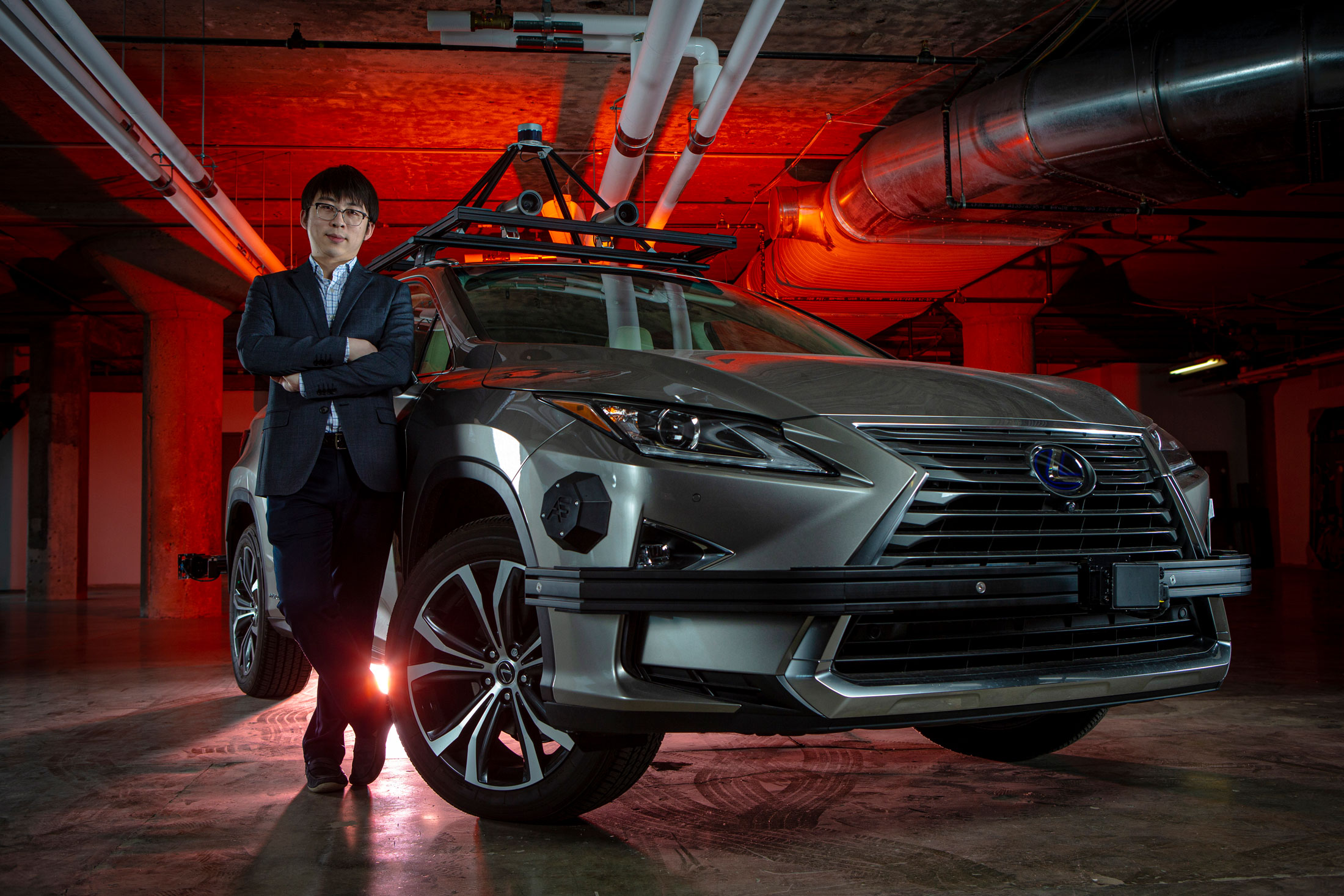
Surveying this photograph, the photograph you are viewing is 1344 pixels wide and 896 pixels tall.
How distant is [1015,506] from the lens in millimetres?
2402

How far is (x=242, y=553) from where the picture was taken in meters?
4.96

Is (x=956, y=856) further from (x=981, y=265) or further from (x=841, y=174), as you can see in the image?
(x=981, y=265)

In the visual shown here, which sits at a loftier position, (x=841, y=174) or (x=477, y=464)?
(x=841, y=174)

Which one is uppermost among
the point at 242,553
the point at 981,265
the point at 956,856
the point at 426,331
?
the point at 981,265

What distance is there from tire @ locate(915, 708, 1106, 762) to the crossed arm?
1943 mm

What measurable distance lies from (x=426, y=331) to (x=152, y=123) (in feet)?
12.5

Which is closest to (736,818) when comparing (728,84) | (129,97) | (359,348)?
(359,348)

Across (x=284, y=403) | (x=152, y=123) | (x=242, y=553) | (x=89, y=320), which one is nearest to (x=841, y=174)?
(x=152, y=123)

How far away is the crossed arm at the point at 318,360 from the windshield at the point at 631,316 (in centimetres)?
29

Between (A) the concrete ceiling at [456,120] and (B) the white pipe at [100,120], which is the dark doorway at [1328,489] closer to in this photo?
(A) the concrete ceiling at [456,120]

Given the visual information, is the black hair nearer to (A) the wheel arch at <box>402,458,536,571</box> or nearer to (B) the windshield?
(B) the windshield

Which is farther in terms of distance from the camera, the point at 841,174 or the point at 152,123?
the point at 841,174

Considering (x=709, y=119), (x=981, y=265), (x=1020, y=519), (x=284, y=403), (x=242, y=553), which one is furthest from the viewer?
(x=981, y=265)

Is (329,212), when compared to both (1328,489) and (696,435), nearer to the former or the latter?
(696,435)
